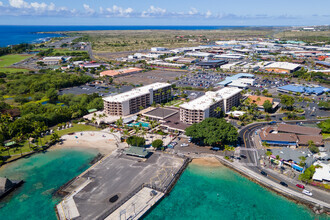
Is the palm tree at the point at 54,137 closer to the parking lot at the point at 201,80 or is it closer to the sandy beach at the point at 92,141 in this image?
the sandy beach at the point at 92,141

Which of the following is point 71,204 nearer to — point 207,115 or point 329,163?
point 207,115

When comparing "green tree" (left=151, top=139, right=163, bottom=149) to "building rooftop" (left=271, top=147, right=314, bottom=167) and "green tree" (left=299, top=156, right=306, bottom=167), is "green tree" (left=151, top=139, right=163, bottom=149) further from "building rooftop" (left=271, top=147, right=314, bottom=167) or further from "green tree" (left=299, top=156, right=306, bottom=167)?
"green tree" (left=299, top=156, right=306, bottom=167)

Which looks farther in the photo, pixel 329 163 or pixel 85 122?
pixel 85 122

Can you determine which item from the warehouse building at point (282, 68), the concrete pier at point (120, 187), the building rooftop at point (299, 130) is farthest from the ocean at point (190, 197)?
the warehouse building at point (282, 68)

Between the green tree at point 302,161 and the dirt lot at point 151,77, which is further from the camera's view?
the dirt lot at point 151,77

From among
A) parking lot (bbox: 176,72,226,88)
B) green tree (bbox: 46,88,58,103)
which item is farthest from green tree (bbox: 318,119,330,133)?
green tree (bbox: 46,88,58,103)

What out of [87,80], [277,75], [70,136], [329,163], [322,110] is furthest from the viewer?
[277,75]

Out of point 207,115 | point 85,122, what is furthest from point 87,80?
point 207,115
